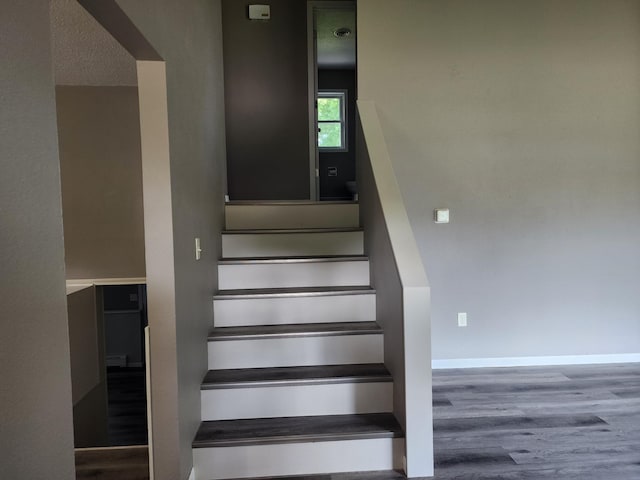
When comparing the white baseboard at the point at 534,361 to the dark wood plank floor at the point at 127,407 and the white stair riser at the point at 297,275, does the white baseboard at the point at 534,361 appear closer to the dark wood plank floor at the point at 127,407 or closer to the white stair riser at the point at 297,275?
the white stair riser at the point at 297,275

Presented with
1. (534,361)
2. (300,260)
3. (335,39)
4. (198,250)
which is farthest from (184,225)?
(335,39)

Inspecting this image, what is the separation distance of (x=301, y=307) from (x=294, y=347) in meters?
0.29

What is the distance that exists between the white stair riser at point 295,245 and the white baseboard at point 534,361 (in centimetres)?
122

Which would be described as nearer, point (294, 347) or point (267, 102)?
point (294, 347)

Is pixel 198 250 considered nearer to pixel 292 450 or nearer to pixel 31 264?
pixel 292 450

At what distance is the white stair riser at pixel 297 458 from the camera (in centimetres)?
213

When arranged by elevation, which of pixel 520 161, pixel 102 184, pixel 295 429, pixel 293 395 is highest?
pixel 520 161

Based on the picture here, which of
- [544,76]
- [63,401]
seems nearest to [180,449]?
[63,401]

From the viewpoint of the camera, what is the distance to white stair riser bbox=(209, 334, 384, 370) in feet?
8.40

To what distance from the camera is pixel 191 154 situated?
224cm

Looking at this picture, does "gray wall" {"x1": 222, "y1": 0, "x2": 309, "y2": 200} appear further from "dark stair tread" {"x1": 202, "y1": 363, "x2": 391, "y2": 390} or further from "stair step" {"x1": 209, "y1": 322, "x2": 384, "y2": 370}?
"dark stair tread" {"x1": 202, "y1": 363, "x2": 391, "y2": 390}

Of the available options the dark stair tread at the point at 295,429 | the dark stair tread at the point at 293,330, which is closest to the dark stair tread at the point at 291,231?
the dark stair tread at the point at 293,330

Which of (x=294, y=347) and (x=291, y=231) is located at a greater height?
(x=291, y=231)

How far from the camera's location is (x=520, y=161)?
352 centimetres
